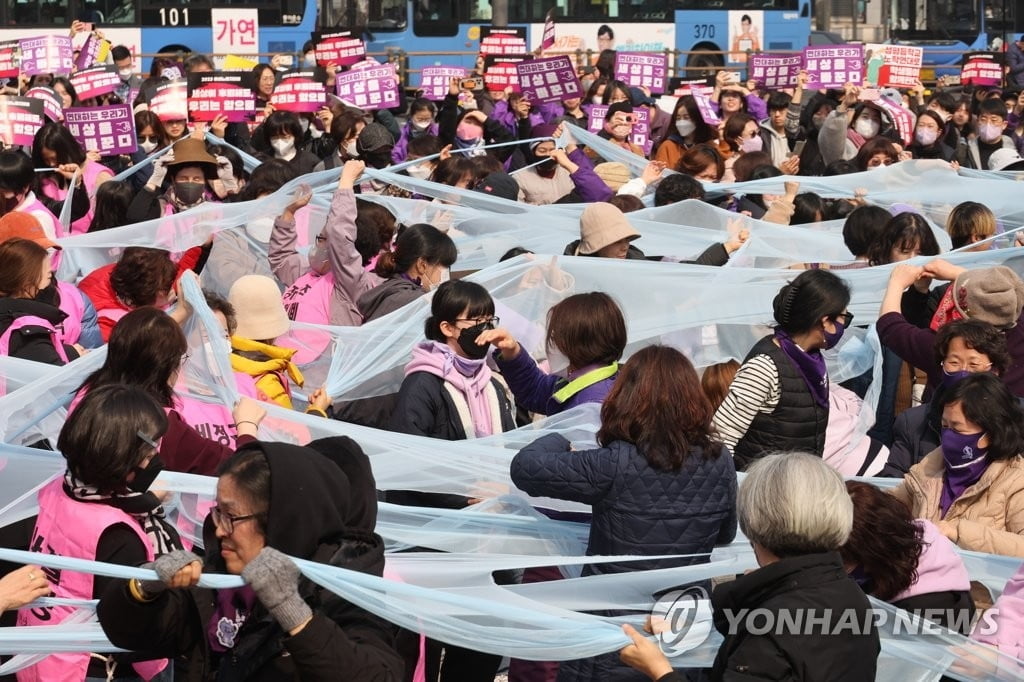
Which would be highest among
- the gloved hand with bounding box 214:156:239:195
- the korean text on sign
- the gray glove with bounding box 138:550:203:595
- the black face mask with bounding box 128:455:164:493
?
the korean text on sign

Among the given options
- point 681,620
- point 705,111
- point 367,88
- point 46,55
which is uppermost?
point 46,55

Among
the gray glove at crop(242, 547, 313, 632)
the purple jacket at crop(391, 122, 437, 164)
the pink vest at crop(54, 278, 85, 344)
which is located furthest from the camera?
the purple jacket at crop(391, 122, 437, 164)

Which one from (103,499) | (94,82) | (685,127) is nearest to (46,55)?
(94,82)

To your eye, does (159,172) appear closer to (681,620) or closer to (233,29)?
(681,620)

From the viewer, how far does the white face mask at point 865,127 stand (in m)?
11.2

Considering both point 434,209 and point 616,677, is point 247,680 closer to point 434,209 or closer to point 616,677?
point 616,677

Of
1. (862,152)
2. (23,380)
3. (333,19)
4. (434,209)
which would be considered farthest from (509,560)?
(333,19)

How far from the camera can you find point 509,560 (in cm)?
370

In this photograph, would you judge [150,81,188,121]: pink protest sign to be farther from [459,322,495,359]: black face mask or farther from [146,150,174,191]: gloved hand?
[459,322,495,359]: black face mask

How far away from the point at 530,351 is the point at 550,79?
22.6 ft

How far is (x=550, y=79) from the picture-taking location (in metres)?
12.3

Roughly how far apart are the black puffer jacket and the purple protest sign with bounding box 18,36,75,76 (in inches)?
341

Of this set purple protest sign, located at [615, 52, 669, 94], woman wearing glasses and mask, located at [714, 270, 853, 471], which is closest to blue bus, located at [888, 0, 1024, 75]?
purple protest sign, located at [615, 52, 669, 94]

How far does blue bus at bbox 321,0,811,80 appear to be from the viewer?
24.3 m
